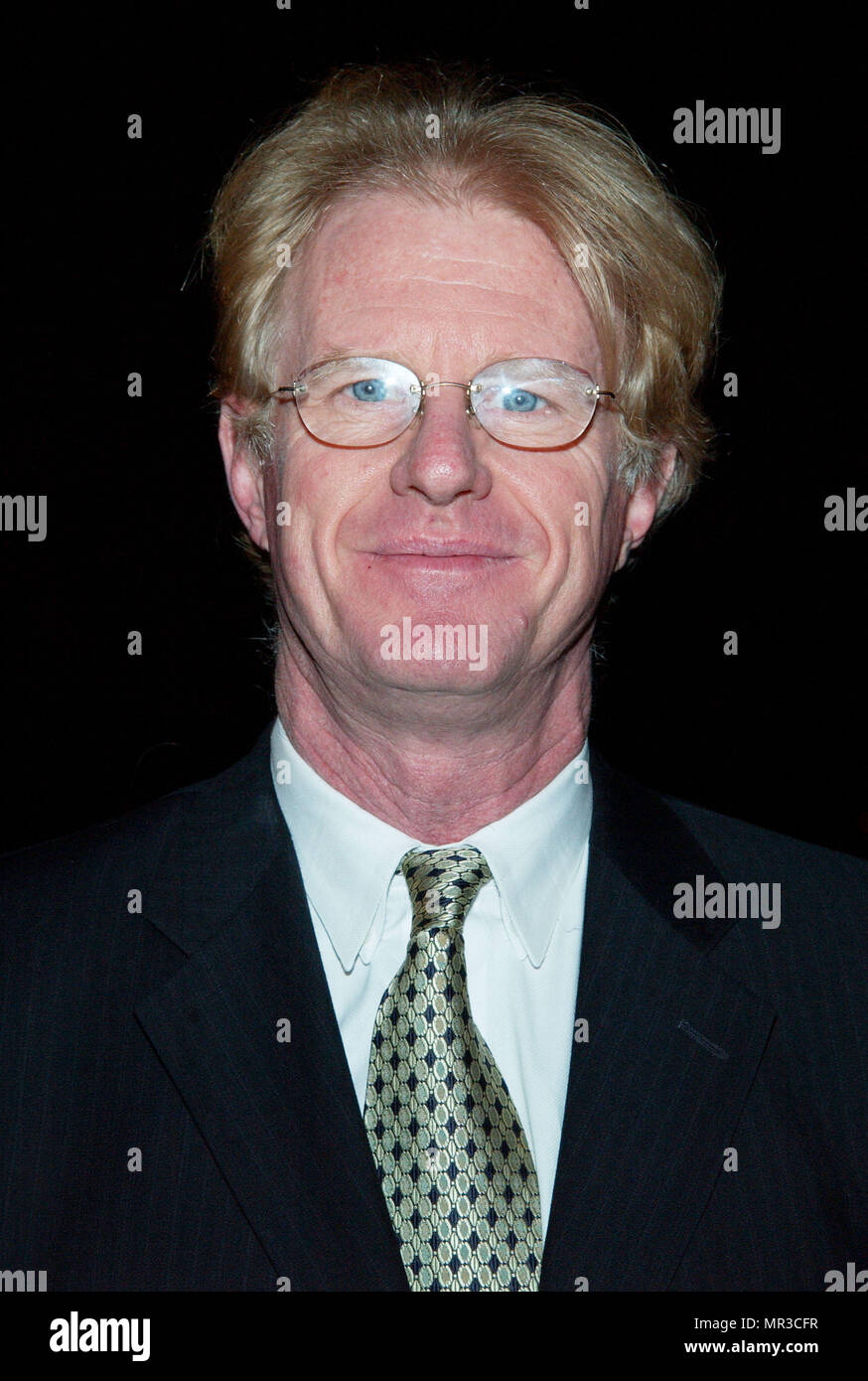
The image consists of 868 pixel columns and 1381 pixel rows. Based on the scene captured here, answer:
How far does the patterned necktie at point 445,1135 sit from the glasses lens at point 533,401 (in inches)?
27.4

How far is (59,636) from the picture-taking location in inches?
142

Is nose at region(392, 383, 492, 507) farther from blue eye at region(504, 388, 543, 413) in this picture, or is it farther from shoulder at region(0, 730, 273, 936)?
shoulder at region(0, 730, 273, 936)

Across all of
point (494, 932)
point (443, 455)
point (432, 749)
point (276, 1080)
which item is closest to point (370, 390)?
point (443, 455)

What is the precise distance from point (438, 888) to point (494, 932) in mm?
125

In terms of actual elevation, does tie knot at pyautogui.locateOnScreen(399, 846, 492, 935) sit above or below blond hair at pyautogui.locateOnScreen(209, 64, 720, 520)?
below

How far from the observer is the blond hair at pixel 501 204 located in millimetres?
2367

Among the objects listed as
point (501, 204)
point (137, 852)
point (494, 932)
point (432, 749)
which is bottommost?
point (494, 932)

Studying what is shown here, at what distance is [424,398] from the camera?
88.0 inches

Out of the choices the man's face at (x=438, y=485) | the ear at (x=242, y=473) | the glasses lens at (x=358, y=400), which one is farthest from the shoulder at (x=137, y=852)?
the glasses lens at (x=358, y=400)

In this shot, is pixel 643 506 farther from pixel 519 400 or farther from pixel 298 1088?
pixel 298 1088

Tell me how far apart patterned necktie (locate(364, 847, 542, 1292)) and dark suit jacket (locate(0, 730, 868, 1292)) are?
48 mm

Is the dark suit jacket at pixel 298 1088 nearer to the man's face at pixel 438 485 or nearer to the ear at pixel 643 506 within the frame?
the man's face at pixel 438 485

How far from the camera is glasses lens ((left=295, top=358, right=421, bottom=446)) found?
2.24m

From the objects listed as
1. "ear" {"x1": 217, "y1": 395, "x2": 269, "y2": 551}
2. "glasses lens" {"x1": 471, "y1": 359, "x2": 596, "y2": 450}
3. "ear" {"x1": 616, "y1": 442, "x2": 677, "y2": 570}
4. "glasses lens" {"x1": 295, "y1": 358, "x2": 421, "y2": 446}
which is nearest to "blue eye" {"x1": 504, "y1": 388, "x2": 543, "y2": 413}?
"glasses lens" {"x1": 471, "y1": 359, "x2": 596, "y2": 450}
